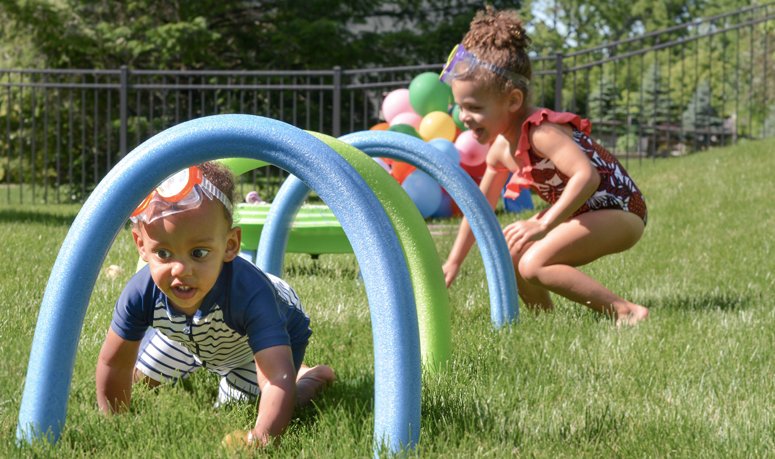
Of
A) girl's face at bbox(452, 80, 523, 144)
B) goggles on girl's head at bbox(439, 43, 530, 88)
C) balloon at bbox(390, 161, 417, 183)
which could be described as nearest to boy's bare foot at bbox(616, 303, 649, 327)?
girl's face at bbox(452, 80, 523, 144)

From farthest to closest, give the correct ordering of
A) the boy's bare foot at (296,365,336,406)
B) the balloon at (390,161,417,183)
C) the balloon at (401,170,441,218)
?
the balloon at (390,161,417,183) < the balloon at (401,170,441,218) < the boy's bare foot at (296,365,336,406)

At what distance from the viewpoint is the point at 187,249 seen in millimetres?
2156

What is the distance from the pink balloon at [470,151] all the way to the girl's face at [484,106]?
5.16 m

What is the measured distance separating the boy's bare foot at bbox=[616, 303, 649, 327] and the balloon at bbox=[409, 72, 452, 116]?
6.12 metres

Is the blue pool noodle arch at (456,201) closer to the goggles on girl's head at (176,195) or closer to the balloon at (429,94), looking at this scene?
the goggles on girl's head at (176,195)

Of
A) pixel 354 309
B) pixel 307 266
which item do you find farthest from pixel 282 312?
pixel 307 266

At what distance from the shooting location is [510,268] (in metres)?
3.53

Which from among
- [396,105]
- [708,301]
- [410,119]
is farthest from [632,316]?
[396,105]

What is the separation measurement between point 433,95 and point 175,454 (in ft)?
25.9

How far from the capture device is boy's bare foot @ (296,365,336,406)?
2592 millimetres

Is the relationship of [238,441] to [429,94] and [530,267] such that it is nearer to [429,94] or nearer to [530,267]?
[530,267]

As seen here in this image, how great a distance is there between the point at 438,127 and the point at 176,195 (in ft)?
24.1

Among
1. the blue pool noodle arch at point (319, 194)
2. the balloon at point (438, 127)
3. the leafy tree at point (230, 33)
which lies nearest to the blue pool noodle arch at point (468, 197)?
the blue pool noodle arch at point (319, 194)

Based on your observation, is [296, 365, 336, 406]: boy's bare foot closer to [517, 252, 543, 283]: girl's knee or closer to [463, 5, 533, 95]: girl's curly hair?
[517, 252, 543, 283]: girl's knee
